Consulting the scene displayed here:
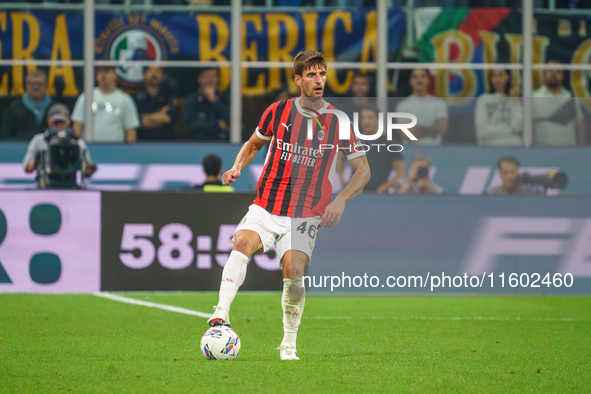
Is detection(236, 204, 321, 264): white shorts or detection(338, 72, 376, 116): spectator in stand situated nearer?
detection(236, 204, 321, 264): white shorts

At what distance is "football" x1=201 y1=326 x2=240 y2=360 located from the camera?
638cm

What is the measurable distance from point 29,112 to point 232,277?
971cm

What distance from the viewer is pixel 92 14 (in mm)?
15531

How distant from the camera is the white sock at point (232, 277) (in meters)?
6.39

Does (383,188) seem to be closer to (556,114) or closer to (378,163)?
(378,163)

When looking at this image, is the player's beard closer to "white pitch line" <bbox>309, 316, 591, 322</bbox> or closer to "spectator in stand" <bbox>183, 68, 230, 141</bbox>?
"white pitch line" <bbox>309, 316, 591, 322</bbox>

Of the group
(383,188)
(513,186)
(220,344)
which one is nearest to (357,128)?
(383,188)

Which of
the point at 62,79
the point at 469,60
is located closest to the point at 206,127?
the point at 62,79

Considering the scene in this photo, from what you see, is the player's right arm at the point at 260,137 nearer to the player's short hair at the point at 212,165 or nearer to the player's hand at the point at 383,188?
the player's hand at the point at 383,188

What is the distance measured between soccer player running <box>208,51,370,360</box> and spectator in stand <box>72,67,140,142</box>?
28.2ft

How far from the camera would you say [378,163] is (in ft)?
38.0

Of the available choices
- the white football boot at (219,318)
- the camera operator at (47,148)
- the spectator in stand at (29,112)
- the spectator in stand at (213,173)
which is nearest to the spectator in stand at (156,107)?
the spectator in stand at (29,112)

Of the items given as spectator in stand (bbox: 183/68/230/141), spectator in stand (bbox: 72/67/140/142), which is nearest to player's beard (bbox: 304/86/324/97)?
spectator in stand (bbox: 183/68/230/141)

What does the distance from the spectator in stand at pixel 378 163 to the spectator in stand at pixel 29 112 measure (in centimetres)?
549
